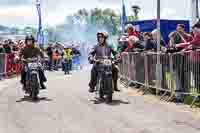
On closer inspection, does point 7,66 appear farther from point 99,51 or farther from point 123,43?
point 99,51

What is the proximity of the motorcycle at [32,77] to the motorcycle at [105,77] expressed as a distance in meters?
1.79

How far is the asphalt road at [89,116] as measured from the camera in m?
11.1

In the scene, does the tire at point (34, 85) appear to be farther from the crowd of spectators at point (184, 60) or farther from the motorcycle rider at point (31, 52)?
the crowd of spectators at point (184, 60)

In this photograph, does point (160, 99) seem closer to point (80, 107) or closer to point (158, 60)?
point (158, 60)

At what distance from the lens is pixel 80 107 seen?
14594mm

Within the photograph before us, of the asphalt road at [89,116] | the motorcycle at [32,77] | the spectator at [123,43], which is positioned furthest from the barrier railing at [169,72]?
the motorcycle at [32,77]

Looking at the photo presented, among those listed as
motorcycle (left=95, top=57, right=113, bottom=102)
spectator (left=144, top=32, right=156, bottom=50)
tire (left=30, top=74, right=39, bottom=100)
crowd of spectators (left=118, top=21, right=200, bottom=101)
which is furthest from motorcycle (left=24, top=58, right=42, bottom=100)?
spectator (left=144, top=32, right=156, bottom=50)

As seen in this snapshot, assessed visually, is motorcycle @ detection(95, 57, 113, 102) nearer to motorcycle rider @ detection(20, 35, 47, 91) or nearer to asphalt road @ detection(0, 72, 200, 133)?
asphalt road @ detection(0, 72, 200, 133)

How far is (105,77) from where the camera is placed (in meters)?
15.9

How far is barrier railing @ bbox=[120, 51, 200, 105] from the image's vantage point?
14578mm

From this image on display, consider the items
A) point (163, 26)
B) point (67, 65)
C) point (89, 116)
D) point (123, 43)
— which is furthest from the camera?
point (67, 65)

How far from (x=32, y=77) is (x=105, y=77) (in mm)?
2161

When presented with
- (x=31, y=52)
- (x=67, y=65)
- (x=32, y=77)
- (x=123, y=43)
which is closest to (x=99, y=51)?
(x=32, y=77)

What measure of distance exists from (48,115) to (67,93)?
5.44m
